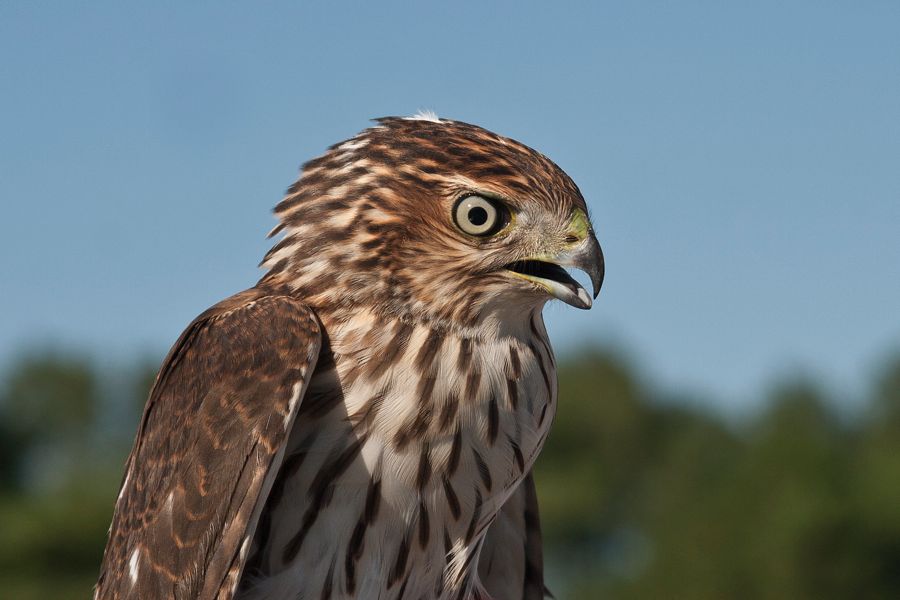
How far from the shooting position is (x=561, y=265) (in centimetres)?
478

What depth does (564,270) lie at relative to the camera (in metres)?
4.82

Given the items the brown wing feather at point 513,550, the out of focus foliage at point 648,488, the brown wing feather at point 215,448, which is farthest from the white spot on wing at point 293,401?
the out of focus foliage at point 648,488

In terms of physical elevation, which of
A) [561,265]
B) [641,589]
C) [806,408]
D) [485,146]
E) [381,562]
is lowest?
[641,589]

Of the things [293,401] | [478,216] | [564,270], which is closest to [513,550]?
[564,270]

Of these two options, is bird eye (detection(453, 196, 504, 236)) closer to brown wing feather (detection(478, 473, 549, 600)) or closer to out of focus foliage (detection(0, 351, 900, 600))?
brown wing feather (detection(478, 473, 549, 600))

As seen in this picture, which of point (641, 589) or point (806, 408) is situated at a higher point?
point (806, 408)

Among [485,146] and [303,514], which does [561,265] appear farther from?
[303,514]

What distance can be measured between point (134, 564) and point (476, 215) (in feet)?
6.83

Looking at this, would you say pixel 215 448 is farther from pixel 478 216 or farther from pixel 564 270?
pixel 564 270

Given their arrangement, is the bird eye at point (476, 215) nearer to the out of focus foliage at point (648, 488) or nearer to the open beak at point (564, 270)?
the open beak at point (564, 270)

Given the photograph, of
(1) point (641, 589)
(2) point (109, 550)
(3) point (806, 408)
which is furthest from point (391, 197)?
(3) point (806, 408)

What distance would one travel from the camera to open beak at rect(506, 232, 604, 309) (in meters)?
4.69

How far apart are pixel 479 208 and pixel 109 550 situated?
2.34m

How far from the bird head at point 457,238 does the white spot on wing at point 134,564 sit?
1305 millimetres
